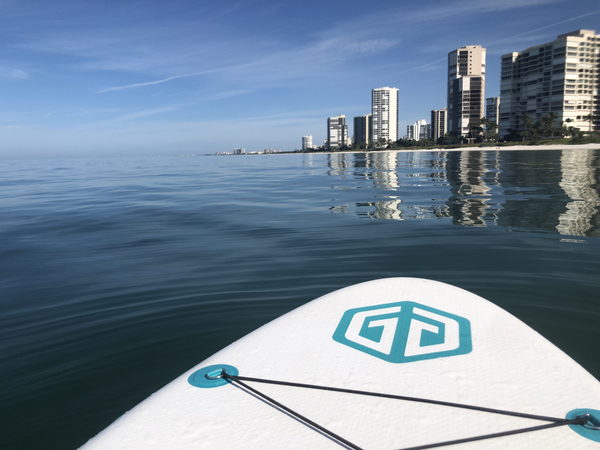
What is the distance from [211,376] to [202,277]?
2.76 meters

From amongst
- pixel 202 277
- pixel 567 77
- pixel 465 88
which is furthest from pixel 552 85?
pixel 202 277

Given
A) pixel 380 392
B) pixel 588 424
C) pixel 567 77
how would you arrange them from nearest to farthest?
pixel 588 424
pixel 380 392
pixel 567 77

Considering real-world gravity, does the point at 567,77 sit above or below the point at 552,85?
above

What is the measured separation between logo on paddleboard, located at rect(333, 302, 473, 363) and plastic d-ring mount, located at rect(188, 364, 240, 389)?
2.38 feet

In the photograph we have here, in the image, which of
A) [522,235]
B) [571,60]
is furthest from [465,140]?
[522,235]

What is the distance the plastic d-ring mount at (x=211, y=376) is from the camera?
2039 millimetres

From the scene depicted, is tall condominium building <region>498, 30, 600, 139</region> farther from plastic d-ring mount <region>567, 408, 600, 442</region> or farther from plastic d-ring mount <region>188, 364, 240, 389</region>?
plastic d-ring mount <region>188, 364, 240, 389</region>

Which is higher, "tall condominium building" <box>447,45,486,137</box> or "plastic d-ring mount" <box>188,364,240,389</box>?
"tall condominium building" <box>447,45,486,137</box>

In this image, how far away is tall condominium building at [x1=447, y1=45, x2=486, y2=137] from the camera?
13488cm

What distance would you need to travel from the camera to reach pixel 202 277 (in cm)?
474

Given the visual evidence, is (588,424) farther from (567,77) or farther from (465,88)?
(465,88)

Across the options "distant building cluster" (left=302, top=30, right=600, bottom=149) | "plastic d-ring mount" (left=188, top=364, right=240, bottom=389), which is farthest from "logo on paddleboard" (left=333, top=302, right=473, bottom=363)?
"distant building cluster" (left=302, top=30, right=600, bottom=149)

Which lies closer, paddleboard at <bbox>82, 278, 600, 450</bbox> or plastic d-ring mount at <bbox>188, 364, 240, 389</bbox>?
paddleboard at <bbox>82, 278, 600, 450</bbox>

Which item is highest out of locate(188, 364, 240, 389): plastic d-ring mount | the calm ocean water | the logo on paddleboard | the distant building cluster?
the distant building cluster
